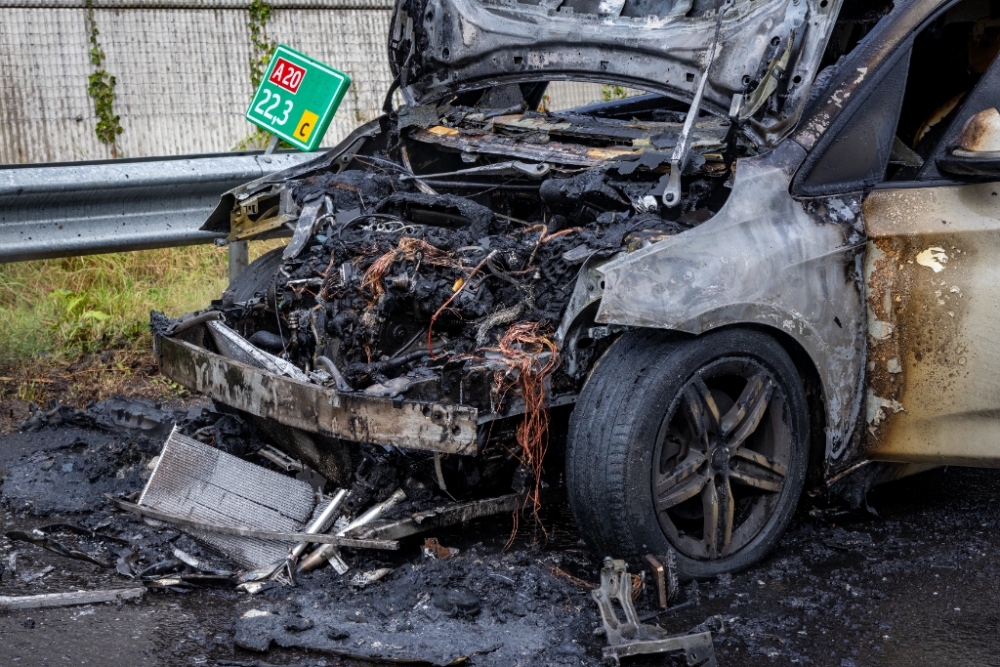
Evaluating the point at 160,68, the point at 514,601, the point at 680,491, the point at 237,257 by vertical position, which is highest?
the point at 160,68

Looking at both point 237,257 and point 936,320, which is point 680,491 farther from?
point 237,257

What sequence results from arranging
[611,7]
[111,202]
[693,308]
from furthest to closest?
[111,202]
[611,7]
[693,308]

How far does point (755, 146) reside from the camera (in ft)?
12.1

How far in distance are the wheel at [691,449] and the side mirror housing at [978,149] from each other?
798 millimetres

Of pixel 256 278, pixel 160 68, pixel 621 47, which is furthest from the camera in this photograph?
pixel 160 68

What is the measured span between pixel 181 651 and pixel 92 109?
656 centimetres

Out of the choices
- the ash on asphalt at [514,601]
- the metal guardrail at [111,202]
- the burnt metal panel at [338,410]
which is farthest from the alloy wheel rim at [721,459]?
the metal guardrail at [111,202]

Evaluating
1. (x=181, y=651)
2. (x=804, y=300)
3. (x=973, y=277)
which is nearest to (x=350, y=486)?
(x=181, y=651)

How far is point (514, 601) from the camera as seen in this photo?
3.41m

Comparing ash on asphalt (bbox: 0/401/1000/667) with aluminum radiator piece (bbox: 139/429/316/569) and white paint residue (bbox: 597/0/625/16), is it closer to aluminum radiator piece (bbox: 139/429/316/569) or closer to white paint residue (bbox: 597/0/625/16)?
aluminum radiator piece (bbox: 139/429/316/569)

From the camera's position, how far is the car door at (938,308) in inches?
141

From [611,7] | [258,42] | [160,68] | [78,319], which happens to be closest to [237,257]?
[78,319]

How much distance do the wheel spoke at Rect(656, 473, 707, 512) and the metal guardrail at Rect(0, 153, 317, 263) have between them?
2.99 meters

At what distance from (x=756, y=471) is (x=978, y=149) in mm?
1229
